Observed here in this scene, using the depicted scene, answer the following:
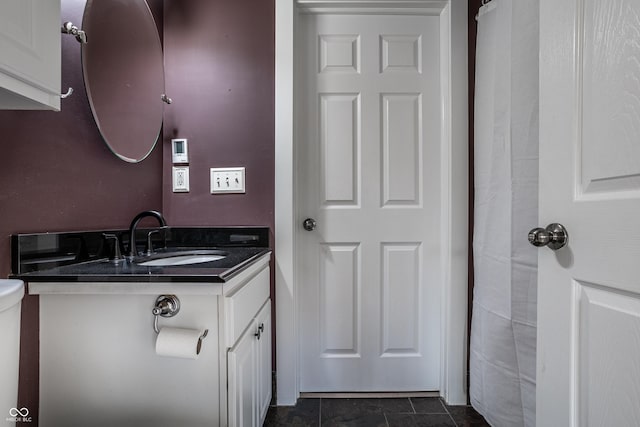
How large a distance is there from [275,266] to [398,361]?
802 mm

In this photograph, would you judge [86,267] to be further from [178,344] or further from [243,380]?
[243,380]

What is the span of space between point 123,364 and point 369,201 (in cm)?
116

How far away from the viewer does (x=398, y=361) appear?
5.06 feet

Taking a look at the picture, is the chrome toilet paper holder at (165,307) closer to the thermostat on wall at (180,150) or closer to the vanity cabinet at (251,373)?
the vanity cabinet at (251,373)

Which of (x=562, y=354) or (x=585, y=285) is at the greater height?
(x=585, y=285)

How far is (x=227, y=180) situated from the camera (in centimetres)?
147

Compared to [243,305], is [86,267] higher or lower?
higher

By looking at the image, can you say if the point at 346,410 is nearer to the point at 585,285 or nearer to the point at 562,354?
the point at 562,354

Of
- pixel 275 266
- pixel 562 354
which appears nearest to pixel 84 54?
pixel 275 266

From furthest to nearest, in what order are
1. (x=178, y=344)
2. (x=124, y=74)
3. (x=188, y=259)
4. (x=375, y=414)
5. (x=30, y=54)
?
(x=375, y=414) < (x=188, y=259) < (x=124, y=74) < (x=178, y=344) < (x=30, y=54)

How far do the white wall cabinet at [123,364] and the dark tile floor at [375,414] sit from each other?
0.70 meters

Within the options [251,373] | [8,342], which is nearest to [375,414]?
[251,373]

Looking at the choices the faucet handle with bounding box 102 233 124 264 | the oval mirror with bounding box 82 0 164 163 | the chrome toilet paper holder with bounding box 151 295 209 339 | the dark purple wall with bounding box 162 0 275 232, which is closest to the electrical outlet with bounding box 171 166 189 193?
the dark purple wall with bounding box 162 0 275 232

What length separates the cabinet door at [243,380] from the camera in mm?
807
